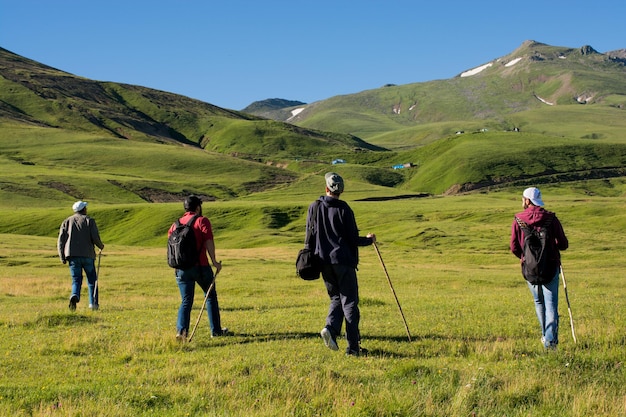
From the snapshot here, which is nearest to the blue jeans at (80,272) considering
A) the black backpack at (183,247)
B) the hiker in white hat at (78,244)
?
the hiker in white hat at (78,244)

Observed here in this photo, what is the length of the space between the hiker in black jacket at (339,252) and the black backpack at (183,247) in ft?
9.80

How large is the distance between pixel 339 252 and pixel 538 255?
4.00 metres

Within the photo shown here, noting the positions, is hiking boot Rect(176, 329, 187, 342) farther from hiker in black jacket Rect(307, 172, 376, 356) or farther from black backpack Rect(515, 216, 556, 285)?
black backpack Rect(515, 216, 556, 285)

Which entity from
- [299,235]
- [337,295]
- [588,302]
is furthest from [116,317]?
[299,235]

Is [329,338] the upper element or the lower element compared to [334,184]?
lower

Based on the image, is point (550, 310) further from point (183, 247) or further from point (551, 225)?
point (183, 247)

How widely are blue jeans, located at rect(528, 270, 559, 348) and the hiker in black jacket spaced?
3.71m

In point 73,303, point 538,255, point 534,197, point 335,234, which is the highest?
point 534,197

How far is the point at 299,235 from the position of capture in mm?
91812

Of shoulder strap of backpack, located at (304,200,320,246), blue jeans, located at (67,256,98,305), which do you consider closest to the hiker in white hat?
blue jeans, located at (67,256,98,305)

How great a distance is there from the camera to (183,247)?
Answer: 14.0 metres

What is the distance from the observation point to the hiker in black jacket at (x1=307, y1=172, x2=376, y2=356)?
12.4 meters

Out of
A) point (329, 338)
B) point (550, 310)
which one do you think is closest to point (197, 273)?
point (329, 338)

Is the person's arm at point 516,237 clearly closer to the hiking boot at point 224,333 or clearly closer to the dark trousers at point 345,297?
the dark trousers at point 345,297
